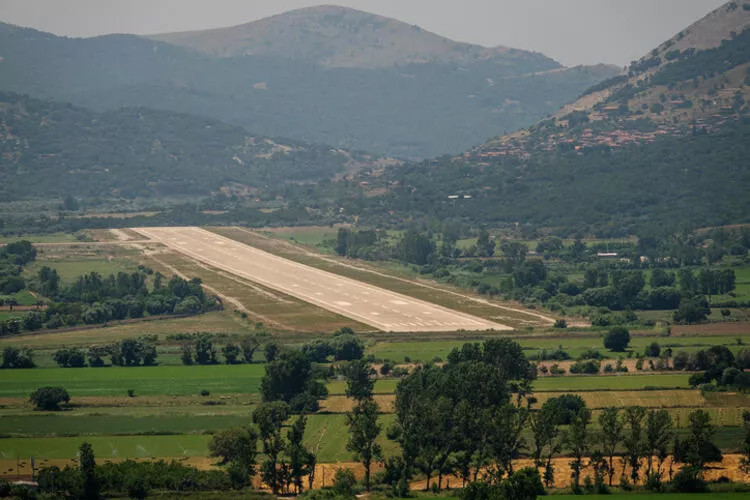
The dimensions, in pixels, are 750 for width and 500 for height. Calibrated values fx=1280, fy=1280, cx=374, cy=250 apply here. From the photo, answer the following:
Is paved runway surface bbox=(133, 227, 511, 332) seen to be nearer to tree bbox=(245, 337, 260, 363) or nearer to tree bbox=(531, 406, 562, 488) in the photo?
tree bbox=(245, 337, 260, 363)

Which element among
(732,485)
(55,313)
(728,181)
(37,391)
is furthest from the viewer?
(728,181)

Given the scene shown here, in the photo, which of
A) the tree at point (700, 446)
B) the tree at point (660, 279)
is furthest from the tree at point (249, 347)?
the tree at point (660, 279)

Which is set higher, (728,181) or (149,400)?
(728,181)

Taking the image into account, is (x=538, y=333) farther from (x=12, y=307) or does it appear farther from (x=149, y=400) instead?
(x=12, y=307)

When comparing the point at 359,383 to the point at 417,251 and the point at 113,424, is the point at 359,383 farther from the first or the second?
the point at 417,251

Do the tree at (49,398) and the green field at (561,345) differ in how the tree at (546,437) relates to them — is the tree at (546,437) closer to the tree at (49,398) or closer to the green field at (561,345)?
the green field at (561,345)

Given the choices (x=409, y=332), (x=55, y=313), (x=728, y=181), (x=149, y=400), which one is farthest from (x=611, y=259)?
(x=149, y=400)
